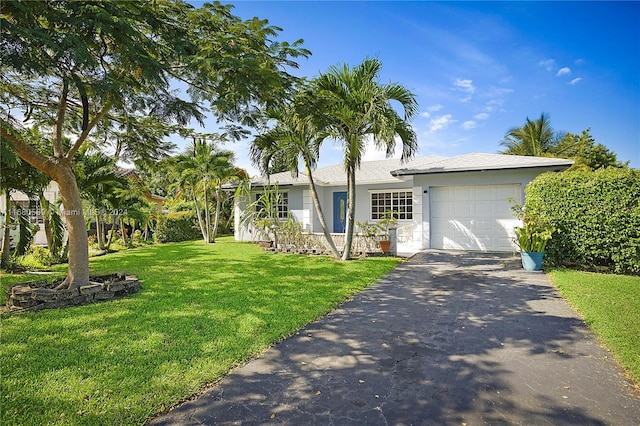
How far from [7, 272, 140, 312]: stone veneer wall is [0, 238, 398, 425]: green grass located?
330 millimetres

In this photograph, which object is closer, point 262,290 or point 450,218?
point 262,290

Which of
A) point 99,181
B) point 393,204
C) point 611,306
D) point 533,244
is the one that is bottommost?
point 611,306

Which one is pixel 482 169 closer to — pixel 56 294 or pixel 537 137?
pixel 56 294

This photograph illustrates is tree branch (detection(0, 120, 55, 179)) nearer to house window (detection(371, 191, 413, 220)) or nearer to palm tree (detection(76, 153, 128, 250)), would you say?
palm tree (detection(76, 153, 128, 250))

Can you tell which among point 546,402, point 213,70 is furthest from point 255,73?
point 546,402

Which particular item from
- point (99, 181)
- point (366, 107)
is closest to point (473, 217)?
point (366, 107)

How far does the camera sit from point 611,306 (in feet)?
17.9

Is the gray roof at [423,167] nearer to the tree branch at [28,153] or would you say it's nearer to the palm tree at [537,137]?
the tree branch at [28,153]

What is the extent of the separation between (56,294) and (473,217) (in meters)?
12.6

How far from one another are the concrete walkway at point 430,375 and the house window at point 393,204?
31.5 ft

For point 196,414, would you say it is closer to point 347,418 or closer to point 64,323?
point 347,418

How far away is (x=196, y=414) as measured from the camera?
105 inches

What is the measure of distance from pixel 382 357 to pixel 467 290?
156 inches

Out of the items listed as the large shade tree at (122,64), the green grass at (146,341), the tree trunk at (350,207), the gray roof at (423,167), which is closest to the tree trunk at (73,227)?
the large shade tree at (122,64)
